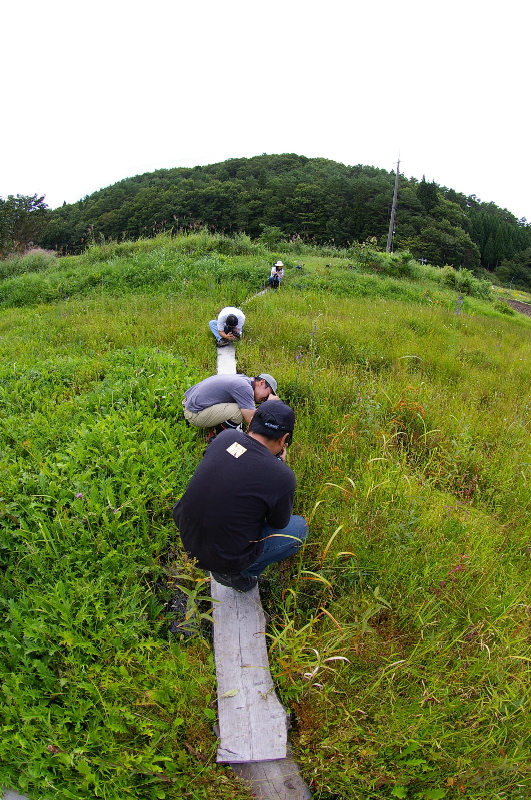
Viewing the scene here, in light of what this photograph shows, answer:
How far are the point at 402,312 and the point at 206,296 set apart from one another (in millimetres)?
4705

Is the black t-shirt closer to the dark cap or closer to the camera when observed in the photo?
the dark cap

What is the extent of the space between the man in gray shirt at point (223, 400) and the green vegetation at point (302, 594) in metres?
0.21

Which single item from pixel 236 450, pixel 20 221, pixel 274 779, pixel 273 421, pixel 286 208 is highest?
pixel 286 208

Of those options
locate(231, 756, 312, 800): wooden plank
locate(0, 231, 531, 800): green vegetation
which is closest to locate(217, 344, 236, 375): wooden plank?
locate(0, 231, 531, 800): green vegetation

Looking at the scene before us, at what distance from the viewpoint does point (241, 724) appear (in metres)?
2.26

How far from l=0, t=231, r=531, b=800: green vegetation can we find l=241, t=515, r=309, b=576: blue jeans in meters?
0.13

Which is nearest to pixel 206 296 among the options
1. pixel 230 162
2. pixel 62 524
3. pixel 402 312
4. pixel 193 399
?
pixel 402 312

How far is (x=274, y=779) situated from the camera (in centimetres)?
213

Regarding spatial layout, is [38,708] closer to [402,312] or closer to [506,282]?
[402,312]

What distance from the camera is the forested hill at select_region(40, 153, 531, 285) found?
36625mm

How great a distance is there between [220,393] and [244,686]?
284cm

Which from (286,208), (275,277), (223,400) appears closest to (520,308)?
(275,277)

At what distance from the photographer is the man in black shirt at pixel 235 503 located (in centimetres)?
257

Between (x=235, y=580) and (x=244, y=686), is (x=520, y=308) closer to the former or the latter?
(x=235, y=580)
